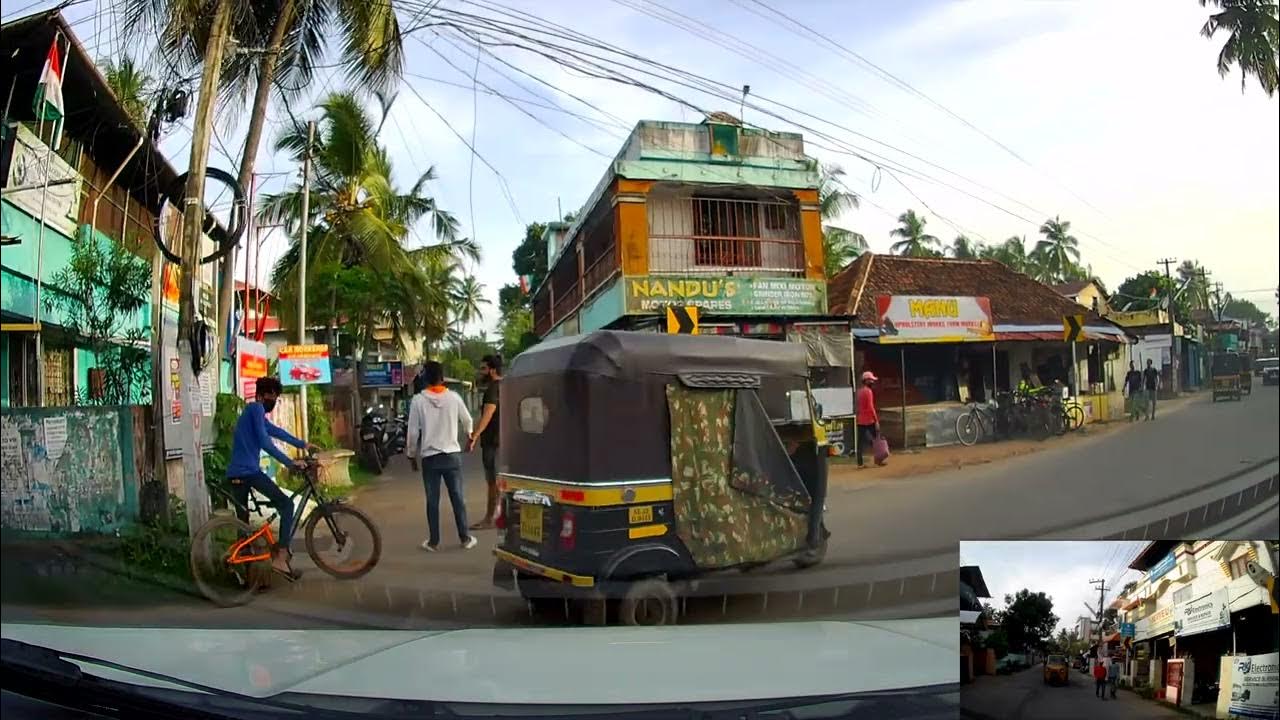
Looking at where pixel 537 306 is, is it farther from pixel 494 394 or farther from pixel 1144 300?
pixel 1144 300

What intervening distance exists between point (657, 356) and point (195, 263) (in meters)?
1.86

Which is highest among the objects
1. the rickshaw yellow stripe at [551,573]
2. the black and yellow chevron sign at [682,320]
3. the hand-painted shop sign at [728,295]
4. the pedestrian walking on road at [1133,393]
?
the hand-painted shop sign at [728,295]

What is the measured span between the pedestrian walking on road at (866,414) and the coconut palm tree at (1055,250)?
0.91m

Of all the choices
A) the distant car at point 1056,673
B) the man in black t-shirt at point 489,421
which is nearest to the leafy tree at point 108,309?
the man in black t-shirt at point 489,421

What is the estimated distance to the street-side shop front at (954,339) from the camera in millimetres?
3752

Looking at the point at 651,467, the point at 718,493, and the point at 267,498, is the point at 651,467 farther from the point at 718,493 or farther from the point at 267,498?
the point at 267,498

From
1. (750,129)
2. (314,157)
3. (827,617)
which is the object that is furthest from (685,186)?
(827,617)

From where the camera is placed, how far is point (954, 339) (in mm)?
3963

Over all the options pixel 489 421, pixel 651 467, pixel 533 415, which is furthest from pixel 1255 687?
pixel 489 421

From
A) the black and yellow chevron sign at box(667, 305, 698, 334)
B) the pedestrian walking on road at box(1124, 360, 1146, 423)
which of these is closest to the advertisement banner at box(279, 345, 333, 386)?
the black and yellow chevron sign at box(667, 305, 698, 334)

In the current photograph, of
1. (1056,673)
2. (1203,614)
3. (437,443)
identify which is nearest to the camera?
(1056,673)

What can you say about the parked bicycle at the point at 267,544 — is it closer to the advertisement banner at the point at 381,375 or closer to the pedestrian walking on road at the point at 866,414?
the advertisement banner at the point at 381,375

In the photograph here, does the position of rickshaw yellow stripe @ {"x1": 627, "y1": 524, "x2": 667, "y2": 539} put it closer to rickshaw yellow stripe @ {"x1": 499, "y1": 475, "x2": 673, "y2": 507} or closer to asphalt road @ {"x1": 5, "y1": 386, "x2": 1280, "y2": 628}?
rickshaw yellow stripe @ {"x1": 499, "y1": 475, "x2": 673, "y2": 507}

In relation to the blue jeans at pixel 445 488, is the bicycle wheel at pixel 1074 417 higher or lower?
A: higher
